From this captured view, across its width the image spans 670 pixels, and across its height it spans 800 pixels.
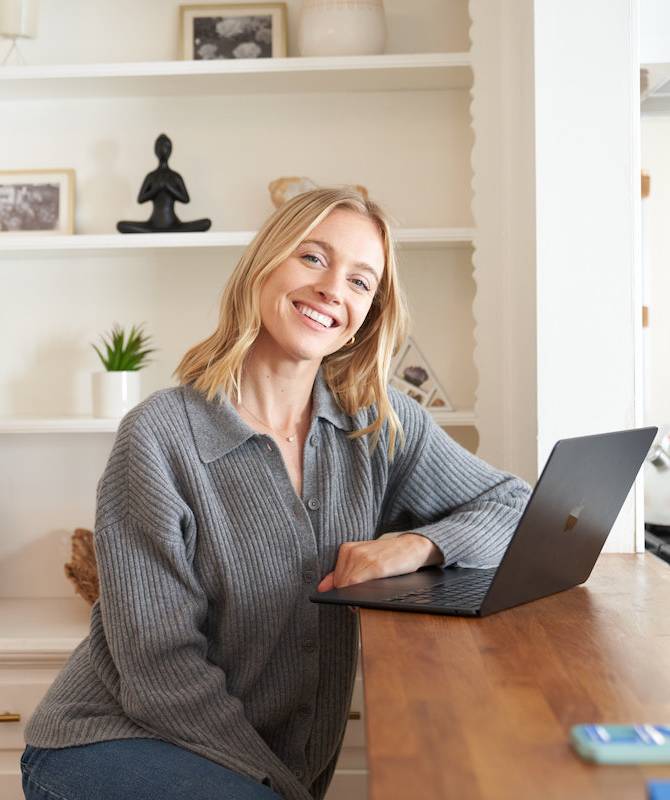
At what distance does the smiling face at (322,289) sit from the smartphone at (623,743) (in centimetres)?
91

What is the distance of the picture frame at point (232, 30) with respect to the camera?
2.71 metres

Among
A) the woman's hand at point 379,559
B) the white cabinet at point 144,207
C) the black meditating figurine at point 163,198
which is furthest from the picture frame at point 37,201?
the woman's hand at point 379,559

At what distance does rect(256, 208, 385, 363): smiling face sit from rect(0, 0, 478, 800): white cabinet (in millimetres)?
1033

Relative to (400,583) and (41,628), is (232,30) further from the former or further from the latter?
(400,583)

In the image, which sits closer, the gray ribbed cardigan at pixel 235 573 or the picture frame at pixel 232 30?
the gray ribbed cardigan at pixel 235 573

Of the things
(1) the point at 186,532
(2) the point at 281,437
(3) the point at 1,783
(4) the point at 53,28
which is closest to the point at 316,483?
(2) the point at 281,437

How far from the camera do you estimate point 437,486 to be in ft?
5.81

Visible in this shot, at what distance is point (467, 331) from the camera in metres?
2.78

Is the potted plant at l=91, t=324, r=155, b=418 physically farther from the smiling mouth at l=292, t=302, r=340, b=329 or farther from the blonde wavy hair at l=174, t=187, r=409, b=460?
the smiling mouth at l=292, t=302, r=340, b=329

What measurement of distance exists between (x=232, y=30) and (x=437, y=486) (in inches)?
59.3

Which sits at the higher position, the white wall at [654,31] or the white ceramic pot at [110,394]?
the white wall at [654,31]

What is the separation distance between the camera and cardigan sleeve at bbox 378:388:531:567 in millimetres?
1706

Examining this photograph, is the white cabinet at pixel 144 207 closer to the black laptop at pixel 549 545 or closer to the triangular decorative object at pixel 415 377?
the triangular decorative object at pixel 415 377

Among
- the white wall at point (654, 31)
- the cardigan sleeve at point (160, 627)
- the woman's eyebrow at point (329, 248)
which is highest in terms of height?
the white wall at point (654, 31)
